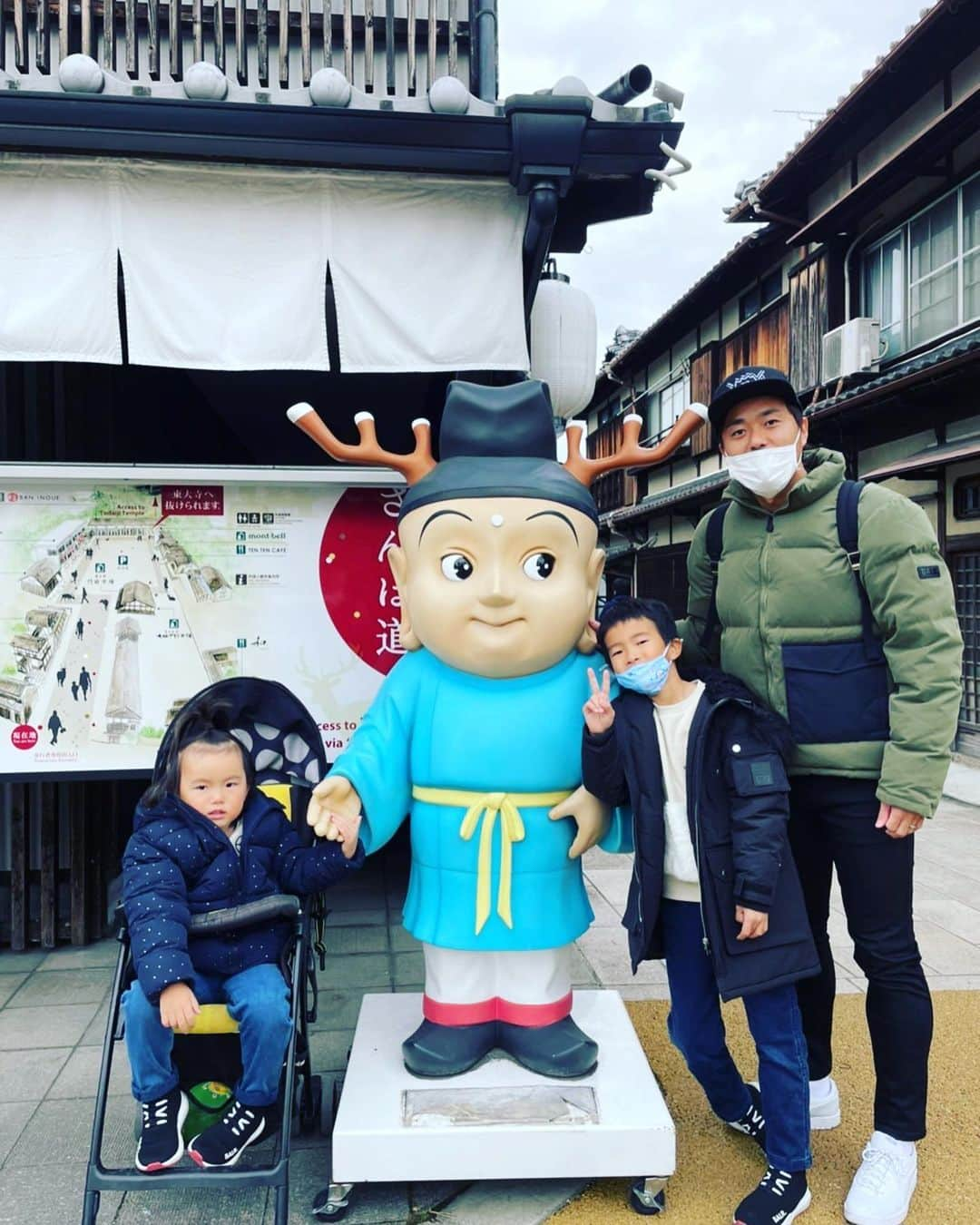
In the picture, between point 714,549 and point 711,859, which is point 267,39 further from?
point 711,859

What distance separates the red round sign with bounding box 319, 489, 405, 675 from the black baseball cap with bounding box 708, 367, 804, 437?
178 centimetres

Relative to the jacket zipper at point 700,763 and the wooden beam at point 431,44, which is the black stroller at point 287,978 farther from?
the wooden beam at point 431,44

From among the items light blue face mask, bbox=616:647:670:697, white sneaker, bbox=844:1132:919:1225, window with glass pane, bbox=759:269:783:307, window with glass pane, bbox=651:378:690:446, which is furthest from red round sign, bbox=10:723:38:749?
window with glass pane, bbox=651:378:690:446

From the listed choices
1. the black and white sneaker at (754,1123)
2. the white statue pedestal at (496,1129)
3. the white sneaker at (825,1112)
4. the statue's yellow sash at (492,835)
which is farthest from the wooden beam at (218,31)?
the white sneaker at (825,1112)

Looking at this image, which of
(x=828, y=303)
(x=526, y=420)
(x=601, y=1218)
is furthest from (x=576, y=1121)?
(x=828, y=303)

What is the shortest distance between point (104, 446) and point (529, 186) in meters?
2.73

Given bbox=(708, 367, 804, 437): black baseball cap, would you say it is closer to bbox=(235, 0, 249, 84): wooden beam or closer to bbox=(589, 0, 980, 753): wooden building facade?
bbox=(235, 0, 249, 84): wooden beam

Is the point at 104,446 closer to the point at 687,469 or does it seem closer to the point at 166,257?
the point at 166,257

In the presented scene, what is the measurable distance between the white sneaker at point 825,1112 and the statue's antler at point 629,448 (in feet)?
7.45

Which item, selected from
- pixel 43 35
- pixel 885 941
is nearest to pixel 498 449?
pixel 885 941

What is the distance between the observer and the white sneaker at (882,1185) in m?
2.58

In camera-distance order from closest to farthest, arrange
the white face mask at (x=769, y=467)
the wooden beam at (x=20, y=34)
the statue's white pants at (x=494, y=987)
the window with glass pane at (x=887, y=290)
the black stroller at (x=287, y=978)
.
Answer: the black stroller at (x=287, y=978) → the white face mask at (x=769, y=467) → the statue's white pants at (x=494, y=987) → the wooden beam at (x=20, y=34) → the window with glass pane at (x=887, y=290)

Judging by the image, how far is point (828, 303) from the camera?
11812 millimetres

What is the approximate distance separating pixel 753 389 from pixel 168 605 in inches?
107
